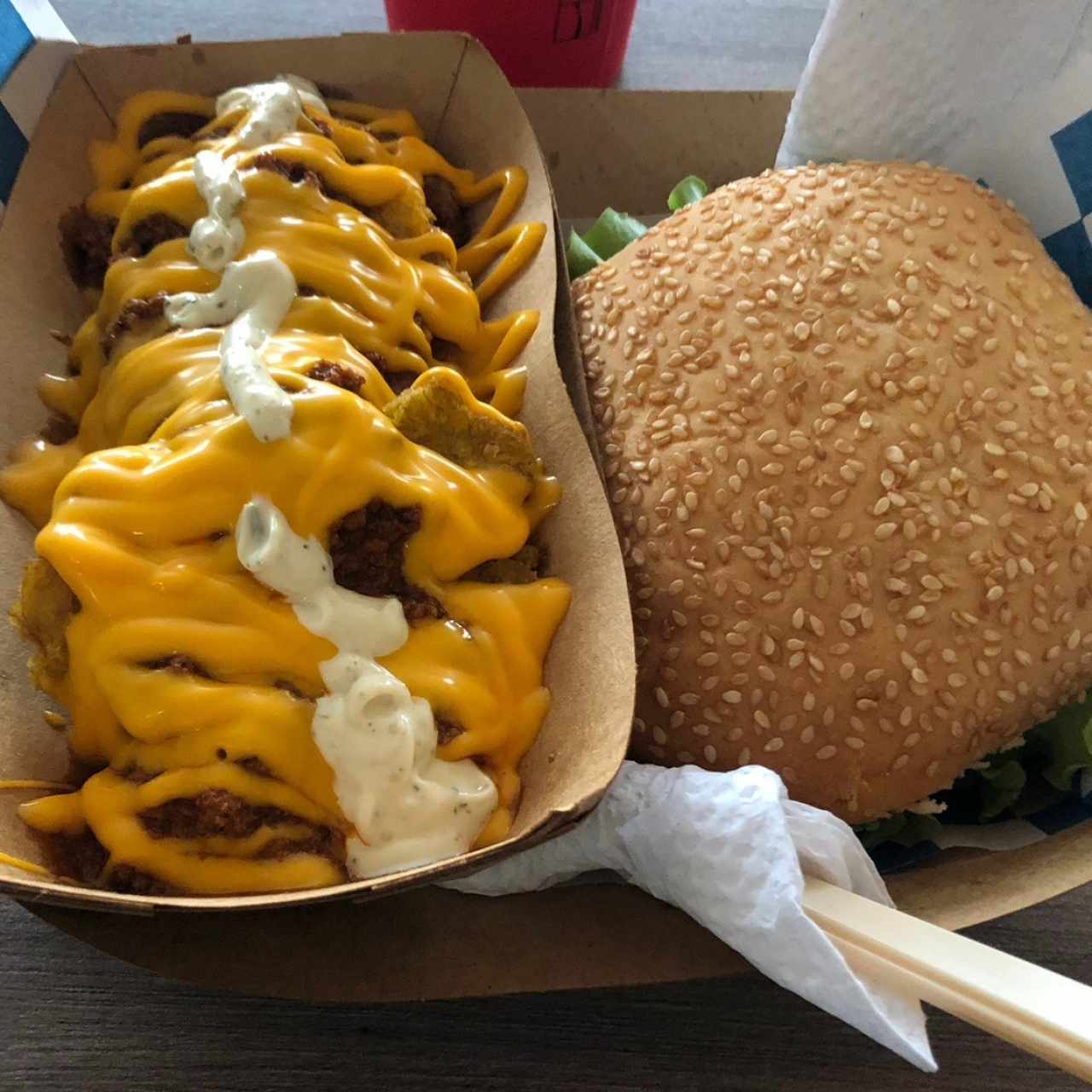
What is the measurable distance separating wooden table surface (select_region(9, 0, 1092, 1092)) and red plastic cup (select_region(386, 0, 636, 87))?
1698 mm

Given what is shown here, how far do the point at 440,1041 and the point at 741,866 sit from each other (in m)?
0.40

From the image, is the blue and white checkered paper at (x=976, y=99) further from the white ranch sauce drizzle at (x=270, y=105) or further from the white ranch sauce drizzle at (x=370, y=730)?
the white ranch sauce drizzle at (x=270, y=105)

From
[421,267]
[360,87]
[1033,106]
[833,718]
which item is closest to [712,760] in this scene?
[833,718]

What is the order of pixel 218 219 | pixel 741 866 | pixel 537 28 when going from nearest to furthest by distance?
pixel 741 866 < pixel 218 219 < pixel 537 28

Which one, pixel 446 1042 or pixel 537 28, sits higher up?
pixel 537 28

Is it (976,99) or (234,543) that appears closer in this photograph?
(234,543)

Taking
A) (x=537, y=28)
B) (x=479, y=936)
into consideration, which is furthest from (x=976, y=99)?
(x=479, y=936)

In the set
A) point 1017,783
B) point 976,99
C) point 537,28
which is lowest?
point 1017,783

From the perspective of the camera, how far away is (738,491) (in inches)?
43.8

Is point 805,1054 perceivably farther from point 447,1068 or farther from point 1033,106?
point 1033,106

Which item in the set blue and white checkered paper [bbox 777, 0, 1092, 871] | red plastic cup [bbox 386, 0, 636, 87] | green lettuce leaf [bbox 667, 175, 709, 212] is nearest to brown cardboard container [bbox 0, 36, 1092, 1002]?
blue and white checkered paper [bbox 777, 0, 1092, 871]

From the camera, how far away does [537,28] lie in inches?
75.0

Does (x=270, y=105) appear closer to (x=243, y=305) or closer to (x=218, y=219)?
(x=218, y=219)

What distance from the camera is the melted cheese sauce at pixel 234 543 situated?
0.90 meters
